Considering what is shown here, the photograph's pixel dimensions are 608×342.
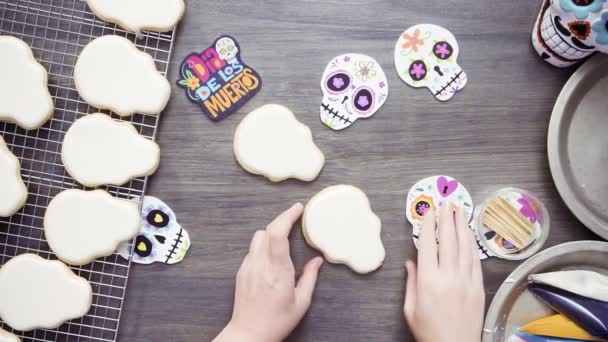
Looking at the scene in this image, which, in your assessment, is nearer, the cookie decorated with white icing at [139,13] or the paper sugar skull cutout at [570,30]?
the paper sugar skull cutout at [570,30]

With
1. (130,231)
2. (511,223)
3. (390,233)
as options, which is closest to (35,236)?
(130,231)

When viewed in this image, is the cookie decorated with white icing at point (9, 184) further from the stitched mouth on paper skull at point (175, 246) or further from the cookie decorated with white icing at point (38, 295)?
the stitched mouth on paper skull at point (175, 246)

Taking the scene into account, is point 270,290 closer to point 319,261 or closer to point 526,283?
point 319,261

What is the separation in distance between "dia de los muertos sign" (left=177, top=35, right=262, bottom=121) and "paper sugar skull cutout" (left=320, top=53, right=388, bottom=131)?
0.43 feet

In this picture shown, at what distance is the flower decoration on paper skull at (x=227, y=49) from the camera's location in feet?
2.57

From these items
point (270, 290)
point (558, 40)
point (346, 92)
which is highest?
point (558, 40)

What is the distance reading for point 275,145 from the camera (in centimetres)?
78

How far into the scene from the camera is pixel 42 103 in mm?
753

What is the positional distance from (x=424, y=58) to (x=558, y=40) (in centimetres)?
20

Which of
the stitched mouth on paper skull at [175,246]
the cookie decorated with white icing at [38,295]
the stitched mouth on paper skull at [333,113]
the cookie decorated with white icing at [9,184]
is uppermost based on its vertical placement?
the stitched mouth on paper skull at [333,113]

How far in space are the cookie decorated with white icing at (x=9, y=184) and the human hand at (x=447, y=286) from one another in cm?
63

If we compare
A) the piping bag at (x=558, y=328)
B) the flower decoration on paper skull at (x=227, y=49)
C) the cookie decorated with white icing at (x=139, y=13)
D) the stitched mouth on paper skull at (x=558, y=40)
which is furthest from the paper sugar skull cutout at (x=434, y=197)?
the cookie decorated with white icing at (x=139, y=13)

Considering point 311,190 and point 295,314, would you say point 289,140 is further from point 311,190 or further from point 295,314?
point 295,314

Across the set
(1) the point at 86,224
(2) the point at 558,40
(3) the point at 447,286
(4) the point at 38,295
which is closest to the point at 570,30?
(2) the point at 558,40
